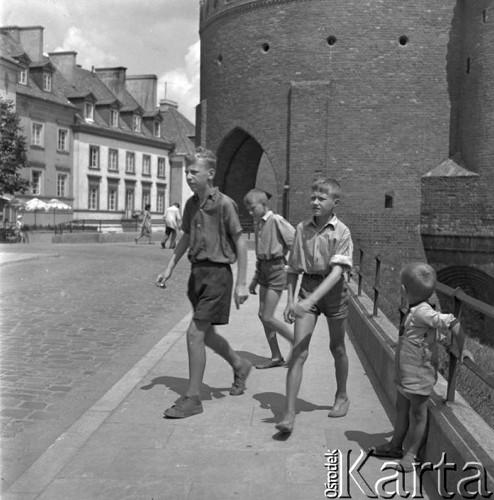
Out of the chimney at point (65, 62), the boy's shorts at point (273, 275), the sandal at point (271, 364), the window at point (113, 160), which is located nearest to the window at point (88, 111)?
the window at point (113, 160)

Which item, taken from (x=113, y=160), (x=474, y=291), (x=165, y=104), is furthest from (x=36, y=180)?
(x=474, y=291)

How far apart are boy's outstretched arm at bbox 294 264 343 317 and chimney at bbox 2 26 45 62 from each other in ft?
157

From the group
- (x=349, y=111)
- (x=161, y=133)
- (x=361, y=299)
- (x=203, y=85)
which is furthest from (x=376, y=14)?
(x=161, y=133)

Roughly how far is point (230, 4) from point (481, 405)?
20.3 m

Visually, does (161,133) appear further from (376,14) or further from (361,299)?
(361,299)

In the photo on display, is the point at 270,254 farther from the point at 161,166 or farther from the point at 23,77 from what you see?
the point at 161,166

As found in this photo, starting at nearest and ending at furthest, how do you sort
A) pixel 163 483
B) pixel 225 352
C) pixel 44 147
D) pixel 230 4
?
1. pixel 163 483
2. pixel 225 352
3. pixel 230 4
4. pixel 44 147

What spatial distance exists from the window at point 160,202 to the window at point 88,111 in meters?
9.99

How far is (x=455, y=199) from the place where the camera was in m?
18.9

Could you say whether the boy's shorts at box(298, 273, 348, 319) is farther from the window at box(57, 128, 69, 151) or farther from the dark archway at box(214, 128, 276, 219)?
Answer: the window at box(57, 128, 69, 151)

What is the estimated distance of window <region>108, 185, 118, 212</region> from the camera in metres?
53.9

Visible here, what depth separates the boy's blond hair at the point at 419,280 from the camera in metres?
3.83

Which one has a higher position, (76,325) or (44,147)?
(44,147)

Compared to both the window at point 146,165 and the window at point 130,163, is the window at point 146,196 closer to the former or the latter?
the window at point 146,165
